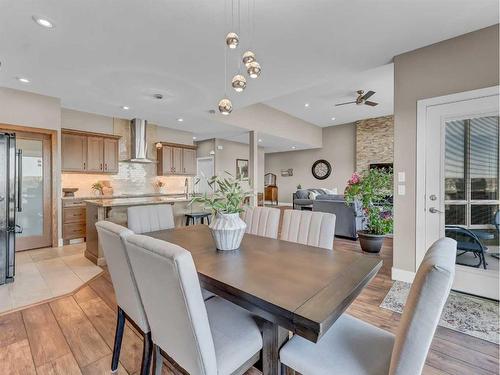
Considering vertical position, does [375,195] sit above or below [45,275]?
above

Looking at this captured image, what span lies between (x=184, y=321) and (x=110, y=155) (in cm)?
574

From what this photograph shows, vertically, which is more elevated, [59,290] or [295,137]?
[295,137]

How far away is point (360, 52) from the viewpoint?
3100mm

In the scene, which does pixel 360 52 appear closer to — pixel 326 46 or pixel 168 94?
pixel 326 46

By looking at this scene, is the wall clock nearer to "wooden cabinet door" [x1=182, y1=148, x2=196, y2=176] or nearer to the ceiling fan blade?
the ceiling fan blade

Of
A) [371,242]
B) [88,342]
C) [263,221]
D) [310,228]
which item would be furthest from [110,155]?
[371,242]

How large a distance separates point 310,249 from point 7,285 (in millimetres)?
3490

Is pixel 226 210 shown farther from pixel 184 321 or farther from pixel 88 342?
pixel 88 342

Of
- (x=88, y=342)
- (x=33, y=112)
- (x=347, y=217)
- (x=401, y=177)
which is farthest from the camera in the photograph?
(x=347, y=217)

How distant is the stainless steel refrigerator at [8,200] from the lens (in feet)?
9.06

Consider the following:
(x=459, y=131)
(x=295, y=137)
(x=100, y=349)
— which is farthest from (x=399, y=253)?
(x=295, y=137)

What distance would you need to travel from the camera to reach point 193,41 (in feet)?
9.22

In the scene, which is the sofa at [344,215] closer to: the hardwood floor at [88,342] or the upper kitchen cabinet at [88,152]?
the hardwood floor at [88,342]

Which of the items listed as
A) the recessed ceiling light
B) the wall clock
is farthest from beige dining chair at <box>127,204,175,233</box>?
the wall clock
